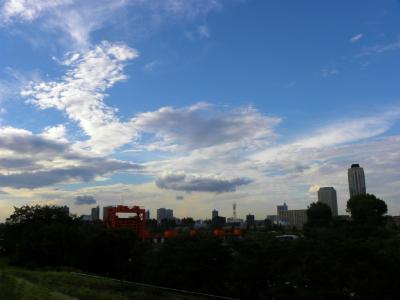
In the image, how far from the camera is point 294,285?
23.0 m

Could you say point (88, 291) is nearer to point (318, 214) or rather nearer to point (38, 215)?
point (38, 215)

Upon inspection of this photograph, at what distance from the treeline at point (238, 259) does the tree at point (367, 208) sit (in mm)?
42614

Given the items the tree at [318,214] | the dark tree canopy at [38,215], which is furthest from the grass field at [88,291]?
the tree at [318,214]

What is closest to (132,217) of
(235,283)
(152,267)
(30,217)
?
(30,217)

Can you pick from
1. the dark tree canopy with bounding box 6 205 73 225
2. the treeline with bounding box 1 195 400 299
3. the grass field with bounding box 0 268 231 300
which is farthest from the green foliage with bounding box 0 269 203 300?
the dark tree canopy with bounding box 6 205 73 225

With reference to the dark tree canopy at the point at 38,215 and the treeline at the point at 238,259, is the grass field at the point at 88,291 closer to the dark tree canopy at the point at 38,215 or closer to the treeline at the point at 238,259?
the treeline at the point at 238,259

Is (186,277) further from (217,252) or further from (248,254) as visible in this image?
(248,254)

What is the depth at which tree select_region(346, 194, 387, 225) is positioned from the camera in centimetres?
9525

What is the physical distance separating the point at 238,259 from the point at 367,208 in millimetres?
77334

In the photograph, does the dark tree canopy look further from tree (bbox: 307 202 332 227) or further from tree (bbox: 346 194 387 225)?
tree (bbox: 307 202 332 227)

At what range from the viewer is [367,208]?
96.9 meters

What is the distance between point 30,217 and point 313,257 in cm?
4223

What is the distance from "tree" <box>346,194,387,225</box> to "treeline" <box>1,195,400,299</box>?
42.6 m

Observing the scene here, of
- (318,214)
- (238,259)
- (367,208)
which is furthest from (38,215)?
(318,214)
